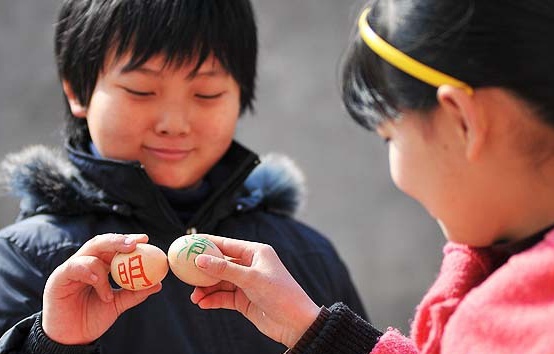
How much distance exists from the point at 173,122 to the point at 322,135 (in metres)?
2.35

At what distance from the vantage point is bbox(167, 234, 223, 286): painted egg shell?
177cm

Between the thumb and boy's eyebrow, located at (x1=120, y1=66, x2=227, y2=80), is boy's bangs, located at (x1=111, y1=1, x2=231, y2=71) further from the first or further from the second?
the thumb

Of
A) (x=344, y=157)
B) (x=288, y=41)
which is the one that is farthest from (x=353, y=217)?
(x=288, y=41)

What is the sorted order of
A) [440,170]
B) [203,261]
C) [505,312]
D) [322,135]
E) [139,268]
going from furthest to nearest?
[322,135]
[139,268]
[203,261]
[440,170]
[505,312]

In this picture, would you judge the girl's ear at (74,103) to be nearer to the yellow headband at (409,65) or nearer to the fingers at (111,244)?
the fingers at (111,244)

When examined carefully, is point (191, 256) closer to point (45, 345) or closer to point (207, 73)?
point (45, 345)

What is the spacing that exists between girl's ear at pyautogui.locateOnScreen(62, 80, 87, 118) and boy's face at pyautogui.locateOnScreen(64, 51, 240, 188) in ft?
0.08

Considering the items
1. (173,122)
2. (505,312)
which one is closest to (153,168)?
(173,122)

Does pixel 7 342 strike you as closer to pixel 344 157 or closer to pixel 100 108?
pixel 100 108

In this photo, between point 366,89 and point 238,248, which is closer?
point 366,89

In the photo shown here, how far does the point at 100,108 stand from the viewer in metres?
2.23

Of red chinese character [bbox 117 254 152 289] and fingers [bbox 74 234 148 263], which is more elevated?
fingers [bbox 74 234 148 263]

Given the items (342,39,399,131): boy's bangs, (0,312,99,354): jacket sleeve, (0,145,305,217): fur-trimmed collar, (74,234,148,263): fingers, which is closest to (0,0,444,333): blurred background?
(0,145,305,217): fur-trimmed collar

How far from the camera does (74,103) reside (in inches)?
93.4
